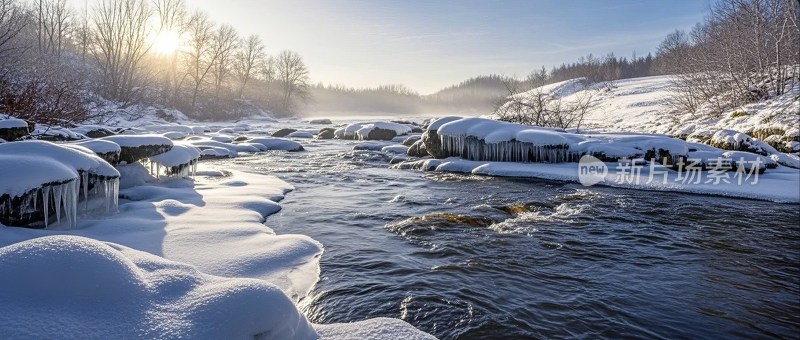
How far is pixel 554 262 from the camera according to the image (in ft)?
16.7

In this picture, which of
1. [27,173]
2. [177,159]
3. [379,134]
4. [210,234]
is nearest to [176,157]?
[177,159]

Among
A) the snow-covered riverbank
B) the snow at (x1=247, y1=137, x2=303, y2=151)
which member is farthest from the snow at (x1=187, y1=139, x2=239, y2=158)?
the snow-covered riverbank

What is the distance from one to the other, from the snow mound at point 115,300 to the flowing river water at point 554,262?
4.58 ft

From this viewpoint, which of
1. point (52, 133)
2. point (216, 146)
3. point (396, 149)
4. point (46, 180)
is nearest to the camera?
Answer: point (46, 180)

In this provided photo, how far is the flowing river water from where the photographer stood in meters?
3.69

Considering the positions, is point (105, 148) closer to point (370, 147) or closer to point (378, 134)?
point (370, 147)

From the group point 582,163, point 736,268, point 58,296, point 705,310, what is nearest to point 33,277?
point 58,296

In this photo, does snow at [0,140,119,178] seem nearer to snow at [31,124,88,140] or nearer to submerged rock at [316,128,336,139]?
snow at [31,124,88,140]

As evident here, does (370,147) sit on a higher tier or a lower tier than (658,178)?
higher

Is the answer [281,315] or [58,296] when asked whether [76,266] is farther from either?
[281,315]

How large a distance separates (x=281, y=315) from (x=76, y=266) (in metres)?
1.09

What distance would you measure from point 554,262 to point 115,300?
14.7ft

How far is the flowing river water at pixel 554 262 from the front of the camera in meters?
3.69

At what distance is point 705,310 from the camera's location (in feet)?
12.9
